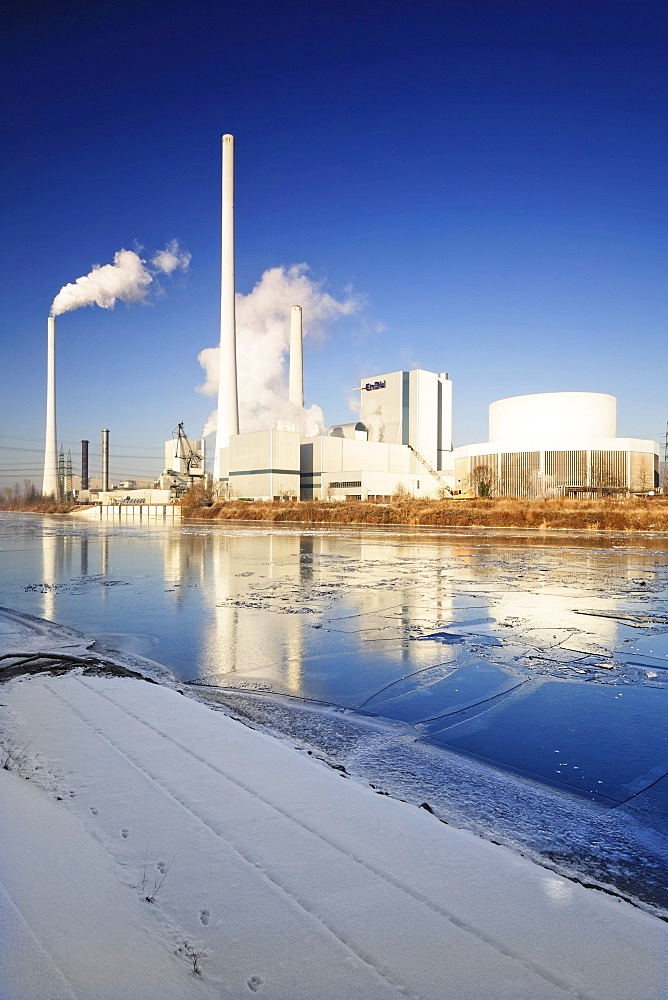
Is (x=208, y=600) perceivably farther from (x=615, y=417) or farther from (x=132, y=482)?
(x=132, y=482)

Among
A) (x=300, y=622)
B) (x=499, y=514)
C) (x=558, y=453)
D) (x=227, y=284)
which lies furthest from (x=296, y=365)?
(x=300, y=622)

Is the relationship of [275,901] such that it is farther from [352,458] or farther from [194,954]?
[352,458]

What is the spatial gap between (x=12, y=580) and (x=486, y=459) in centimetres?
8416

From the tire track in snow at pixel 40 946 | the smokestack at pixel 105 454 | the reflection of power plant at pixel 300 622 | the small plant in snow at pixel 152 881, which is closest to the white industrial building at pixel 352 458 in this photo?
the smokestack at pixel 105 454

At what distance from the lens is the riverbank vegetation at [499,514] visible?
36938 millimetres

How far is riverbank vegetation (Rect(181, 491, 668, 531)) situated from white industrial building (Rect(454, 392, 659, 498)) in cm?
3175

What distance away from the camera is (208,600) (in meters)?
10.4

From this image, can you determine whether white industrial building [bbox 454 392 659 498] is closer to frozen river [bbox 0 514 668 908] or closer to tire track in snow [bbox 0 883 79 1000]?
frozen river [bbox 0 514 668 908]

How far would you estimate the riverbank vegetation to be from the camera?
121 feet

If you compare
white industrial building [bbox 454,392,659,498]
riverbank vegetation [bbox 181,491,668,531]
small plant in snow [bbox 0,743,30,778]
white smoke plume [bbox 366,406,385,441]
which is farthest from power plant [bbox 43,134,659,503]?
small plant in snow [bbox 0,743,30,778]

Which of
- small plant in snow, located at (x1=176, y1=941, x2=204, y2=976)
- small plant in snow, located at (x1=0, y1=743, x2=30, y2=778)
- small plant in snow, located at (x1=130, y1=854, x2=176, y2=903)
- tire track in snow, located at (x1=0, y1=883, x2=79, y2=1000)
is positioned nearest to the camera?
tire track in snow, located at (x1=0, y1=883, x2=79, y2=1000)

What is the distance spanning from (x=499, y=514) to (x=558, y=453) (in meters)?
48.4

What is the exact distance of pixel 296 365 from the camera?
116625 millimetres

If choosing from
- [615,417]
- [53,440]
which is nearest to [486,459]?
[615,417]
